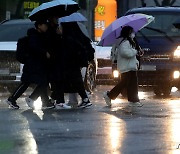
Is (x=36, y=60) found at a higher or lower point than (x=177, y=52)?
higher

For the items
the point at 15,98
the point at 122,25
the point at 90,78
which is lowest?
the point at 90,78

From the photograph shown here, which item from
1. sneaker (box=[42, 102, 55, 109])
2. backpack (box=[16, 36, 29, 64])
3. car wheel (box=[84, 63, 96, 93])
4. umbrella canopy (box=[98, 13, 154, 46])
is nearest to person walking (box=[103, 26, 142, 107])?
umbrella canopy (box=[98, 13, 154, 46])

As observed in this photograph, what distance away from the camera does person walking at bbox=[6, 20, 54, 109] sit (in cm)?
1378

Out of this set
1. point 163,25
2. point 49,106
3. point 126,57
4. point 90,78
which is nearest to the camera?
point 49,106

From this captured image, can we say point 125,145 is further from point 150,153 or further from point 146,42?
point 146,42

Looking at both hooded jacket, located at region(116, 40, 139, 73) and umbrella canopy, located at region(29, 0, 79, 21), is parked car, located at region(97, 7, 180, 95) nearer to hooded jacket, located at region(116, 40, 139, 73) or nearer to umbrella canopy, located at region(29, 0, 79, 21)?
hooded jacket, located at region(116, 40, 139, 73)

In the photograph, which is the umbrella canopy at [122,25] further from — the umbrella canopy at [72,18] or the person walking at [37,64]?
the person walking at [37,64]

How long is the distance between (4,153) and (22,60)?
18.6 feet

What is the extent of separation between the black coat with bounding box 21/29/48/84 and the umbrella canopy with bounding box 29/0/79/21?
45cm

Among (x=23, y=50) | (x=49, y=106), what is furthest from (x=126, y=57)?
(x=23, y=50)

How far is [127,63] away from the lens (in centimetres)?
1466

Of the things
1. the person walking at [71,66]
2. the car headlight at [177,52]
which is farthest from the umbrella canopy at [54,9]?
the car headlight at [177,52]

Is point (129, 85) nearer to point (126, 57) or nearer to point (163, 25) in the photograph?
point (126, 57)

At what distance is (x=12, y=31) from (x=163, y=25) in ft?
11.3
